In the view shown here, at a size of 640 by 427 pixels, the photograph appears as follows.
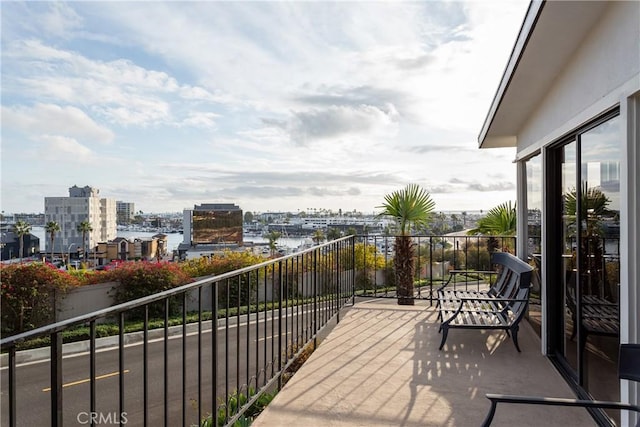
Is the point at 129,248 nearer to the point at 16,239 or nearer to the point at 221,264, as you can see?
the point at 16,239

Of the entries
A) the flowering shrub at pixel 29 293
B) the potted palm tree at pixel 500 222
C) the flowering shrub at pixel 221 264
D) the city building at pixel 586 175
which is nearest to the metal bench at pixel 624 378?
the city building at pixel 586 175

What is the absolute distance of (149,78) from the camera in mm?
19031

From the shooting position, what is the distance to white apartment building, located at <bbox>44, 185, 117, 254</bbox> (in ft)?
92.1

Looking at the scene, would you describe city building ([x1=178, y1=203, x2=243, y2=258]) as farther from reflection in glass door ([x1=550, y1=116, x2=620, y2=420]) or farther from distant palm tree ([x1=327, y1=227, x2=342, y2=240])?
reflection in glass door ([x1=550, y1=116, x2=620, y2=420])

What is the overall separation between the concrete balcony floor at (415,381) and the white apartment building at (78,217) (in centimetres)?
2571

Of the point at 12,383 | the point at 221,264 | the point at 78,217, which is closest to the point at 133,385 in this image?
the point at 12,383

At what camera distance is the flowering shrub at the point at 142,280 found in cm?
1044

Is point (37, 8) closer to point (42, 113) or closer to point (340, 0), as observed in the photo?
point (340, 0)

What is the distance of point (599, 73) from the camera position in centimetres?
256

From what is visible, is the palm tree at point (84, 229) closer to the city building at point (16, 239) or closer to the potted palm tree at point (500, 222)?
the city building at point (16, 239)

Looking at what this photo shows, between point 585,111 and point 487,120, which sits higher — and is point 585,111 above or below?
below

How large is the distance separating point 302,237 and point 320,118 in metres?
9.93

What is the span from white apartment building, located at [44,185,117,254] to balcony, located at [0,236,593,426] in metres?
23.7

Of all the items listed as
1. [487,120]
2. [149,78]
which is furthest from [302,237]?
[487,120]
